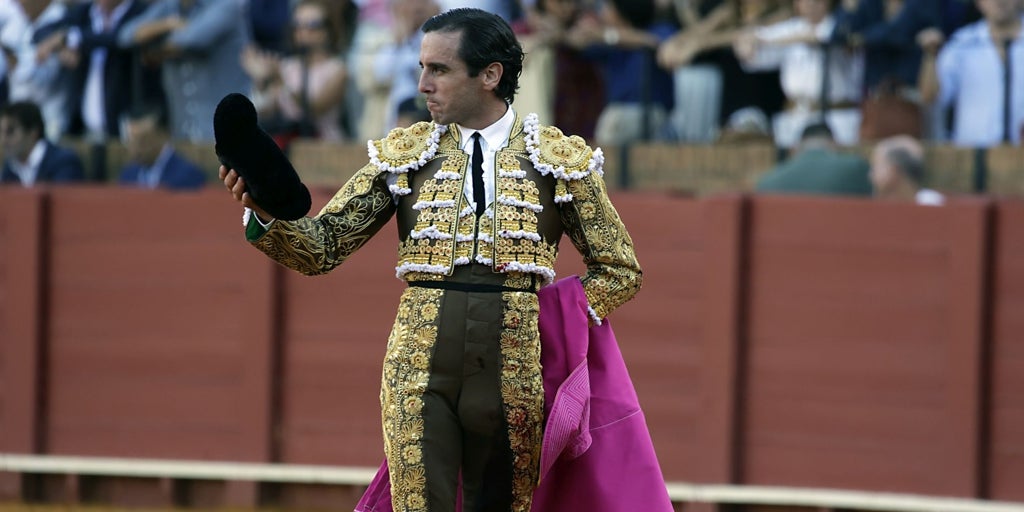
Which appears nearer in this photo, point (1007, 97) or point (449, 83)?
point (449, 83)

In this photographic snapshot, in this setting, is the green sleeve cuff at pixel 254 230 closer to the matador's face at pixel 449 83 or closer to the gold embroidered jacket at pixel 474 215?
the gold embroidered jacket at pixel 474 215

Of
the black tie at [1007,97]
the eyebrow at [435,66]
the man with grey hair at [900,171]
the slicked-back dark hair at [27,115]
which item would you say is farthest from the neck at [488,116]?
the slicked-back dark hair at [27,115]

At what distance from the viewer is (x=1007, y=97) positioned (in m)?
7.00

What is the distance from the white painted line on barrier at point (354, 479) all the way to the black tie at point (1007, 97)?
1.55 metres

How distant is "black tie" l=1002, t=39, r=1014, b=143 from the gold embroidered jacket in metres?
3.63

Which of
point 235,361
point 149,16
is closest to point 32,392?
point 235,361

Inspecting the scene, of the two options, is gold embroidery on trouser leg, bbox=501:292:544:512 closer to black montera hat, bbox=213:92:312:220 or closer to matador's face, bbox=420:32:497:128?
matador's face, bbox=420:32:497:128

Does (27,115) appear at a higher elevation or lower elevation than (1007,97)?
lower

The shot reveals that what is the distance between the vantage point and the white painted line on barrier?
653 cm

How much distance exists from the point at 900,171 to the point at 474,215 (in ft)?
11.3

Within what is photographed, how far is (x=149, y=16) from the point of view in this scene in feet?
27.4

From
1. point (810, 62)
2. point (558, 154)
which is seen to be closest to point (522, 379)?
point (558, 154)

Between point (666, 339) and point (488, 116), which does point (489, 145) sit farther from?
point (666, 339)

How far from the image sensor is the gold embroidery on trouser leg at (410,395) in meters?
3.62
